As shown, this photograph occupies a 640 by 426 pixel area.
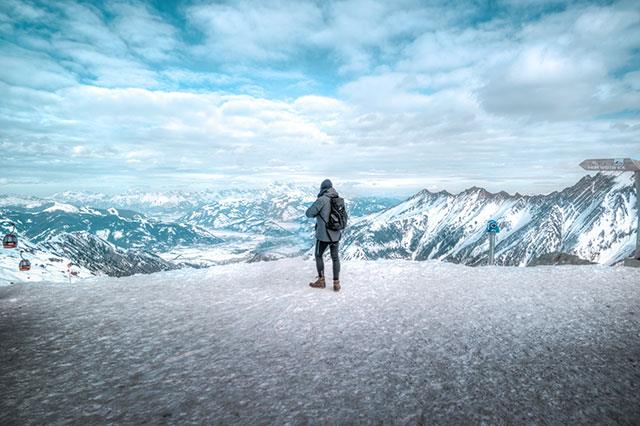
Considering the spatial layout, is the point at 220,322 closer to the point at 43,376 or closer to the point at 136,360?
the point at 136,360

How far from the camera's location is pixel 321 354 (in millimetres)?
6809

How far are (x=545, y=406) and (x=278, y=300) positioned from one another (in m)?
7.41

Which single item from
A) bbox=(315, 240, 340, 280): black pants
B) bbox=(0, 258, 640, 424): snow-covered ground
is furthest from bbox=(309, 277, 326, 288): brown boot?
bbox=(0, 258, 640, 424): snow-covered ground

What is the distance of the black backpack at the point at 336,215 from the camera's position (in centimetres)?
1221

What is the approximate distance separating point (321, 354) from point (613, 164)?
15822mm

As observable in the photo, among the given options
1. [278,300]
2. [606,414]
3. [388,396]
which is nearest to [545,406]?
[606,414]

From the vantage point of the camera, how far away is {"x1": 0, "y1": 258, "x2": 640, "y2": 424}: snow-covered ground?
16.1 feet

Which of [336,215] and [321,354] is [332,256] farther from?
[321,354]

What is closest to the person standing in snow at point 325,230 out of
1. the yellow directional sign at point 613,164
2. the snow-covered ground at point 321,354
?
the snow-covered ground at point 321,354

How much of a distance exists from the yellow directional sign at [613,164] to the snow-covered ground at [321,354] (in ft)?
18.1

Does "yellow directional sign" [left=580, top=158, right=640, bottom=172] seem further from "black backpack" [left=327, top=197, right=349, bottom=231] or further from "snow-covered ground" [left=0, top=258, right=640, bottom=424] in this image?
"black backpack" [left=327, top=197, right=349, bottom=231]

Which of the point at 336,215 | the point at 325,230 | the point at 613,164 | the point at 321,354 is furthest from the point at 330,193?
the point at 613,164

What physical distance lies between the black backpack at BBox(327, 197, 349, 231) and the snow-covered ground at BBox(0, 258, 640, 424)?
224 cm

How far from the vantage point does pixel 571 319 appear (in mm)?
8805
